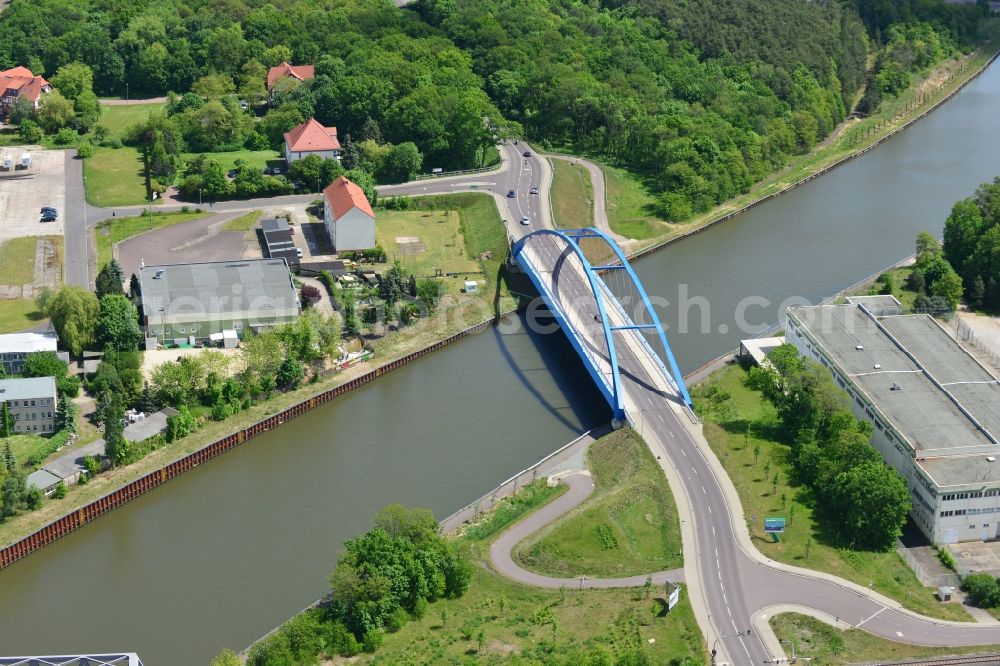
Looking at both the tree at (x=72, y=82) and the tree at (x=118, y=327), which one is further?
the tree at (x=72, y=82)

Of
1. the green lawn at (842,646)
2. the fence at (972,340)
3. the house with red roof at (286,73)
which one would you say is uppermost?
the house with red roof at (286,73)

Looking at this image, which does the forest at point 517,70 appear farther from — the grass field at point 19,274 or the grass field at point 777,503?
the grass field at point 777,503

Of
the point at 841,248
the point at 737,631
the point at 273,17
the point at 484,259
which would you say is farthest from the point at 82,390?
the point at 273,17

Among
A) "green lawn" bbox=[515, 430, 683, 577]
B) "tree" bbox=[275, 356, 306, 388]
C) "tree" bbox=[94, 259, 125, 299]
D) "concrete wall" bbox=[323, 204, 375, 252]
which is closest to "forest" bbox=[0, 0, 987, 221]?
"concrete wall" bbox=[323, 204, 375, 252]

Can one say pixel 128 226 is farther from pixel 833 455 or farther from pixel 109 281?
pixel 833 455

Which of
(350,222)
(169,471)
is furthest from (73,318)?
(350,222)

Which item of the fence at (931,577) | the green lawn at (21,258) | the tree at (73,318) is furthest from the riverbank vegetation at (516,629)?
the green lawn at (21,258)
